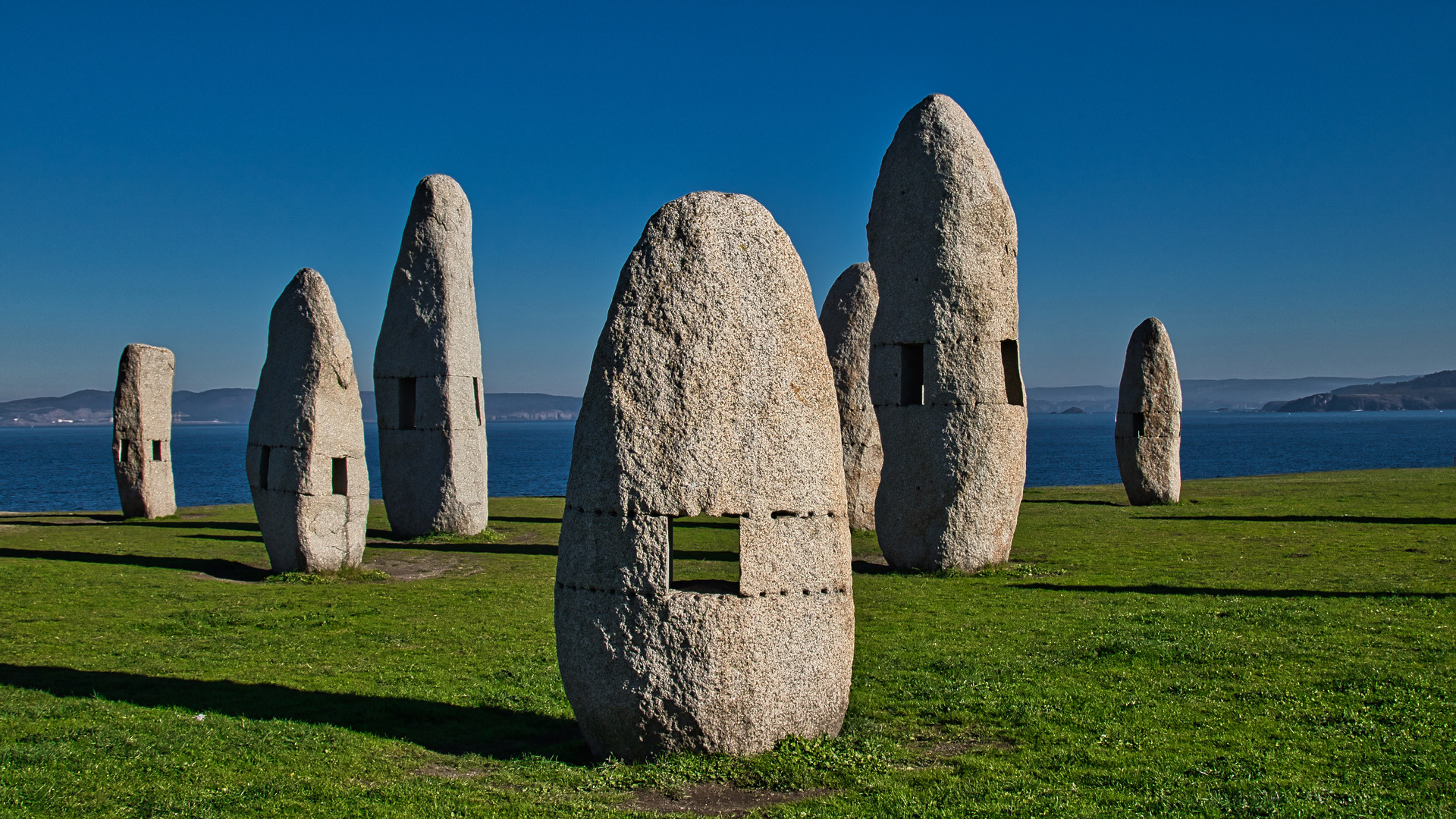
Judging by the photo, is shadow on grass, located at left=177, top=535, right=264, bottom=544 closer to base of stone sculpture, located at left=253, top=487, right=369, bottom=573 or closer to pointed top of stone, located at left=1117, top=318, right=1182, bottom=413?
base of stone sculpture, located at left=253, top=487, right=369, bottom=573

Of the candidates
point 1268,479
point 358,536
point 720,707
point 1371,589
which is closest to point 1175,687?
point 720,707

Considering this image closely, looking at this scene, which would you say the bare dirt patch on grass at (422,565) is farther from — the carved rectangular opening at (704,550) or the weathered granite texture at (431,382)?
the carved rectangular opening at (704,550)

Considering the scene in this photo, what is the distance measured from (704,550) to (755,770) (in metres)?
12.3

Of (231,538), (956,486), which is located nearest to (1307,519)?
(956,486)

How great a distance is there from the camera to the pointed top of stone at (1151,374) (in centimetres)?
2572

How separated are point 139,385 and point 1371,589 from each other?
2521 cm

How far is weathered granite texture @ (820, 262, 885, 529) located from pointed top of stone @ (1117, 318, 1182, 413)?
24.7ft

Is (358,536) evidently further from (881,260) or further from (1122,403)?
(1122,403)

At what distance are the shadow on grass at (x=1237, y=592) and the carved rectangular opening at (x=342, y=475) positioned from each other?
10137 mm

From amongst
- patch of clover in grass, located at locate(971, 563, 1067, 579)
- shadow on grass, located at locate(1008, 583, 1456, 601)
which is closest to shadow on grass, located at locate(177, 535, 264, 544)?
patch of clover in grass, located at locate(971, 563, 1067, 579)

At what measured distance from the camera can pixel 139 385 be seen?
25.1m

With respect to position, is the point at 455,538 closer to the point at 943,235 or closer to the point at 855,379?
the point at 855,379

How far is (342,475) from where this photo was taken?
54.1ft

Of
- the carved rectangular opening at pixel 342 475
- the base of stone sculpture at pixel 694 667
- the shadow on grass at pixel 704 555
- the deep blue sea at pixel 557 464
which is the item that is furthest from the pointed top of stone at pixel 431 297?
the deep blue sea at pixel 557 464
